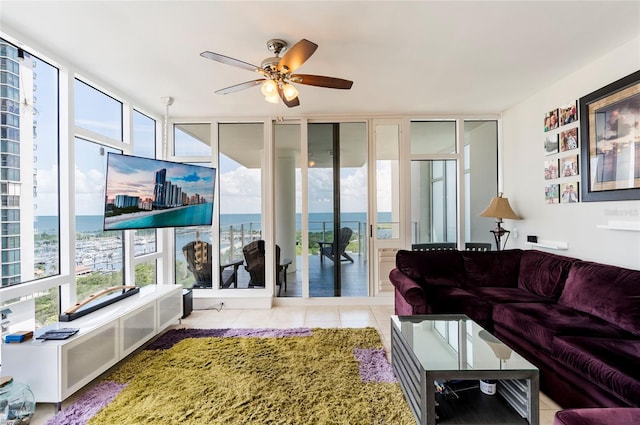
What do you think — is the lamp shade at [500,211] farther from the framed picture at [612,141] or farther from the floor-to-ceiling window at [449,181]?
the framed picture at [612,141]

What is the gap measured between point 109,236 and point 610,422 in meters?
4.24

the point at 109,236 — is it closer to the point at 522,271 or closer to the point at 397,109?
the point at 397,109

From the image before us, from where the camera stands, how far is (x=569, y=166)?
118 inches

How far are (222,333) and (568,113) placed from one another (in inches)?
172

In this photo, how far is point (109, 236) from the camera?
3.31 metres

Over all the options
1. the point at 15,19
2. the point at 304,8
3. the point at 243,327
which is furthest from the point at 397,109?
the point at 15,19

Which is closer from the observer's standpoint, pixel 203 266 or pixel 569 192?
pixel 569 192

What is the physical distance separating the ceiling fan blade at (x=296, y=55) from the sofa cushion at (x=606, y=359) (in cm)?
253

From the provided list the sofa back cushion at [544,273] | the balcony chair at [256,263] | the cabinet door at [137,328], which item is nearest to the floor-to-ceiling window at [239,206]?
the balcony chair at [256,263]

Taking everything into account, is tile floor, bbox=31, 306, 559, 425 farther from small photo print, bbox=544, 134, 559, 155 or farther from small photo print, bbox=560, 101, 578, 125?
small photo print, bbox=560, 101, 578, 125

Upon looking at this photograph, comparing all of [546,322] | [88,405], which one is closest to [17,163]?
[88,405]

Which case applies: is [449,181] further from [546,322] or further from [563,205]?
[546,322]

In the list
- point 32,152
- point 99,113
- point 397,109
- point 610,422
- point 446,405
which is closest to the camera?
point 610,422

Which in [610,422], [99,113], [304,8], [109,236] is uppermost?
[304,8]
